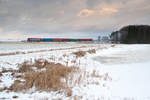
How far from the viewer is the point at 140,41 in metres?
97.0

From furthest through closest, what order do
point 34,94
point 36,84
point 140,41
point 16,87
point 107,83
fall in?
point 140,41, point 107,83, point 36,84, point 16,87, point 34,94

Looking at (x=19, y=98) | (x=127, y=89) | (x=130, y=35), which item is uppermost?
(x=130, y=35)

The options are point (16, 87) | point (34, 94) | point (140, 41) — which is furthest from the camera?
point (140, 41)

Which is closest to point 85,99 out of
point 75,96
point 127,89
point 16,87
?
point 75,96

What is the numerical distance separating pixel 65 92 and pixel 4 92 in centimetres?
223

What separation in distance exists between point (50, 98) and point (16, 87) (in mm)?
1620

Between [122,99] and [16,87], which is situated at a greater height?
[16,87]

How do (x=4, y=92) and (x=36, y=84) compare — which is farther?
(x=36, y=84)

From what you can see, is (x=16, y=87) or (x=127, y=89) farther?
(x=127, y=89)

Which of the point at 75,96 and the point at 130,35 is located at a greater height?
the point at 130,35

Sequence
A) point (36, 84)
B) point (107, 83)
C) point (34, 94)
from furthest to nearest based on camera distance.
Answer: point (107, 83) < point (36, 84) < point (34, 94)

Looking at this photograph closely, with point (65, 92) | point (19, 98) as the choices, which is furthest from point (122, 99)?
point (19, 98)

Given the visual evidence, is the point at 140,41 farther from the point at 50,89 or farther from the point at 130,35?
the point at 50,89

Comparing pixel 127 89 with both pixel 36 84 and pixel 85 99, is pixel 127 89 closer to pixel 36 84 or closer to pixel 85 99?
pixel 85 99
